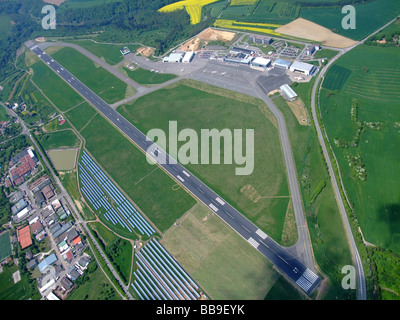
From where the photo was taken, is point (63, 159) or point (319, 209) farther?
point (63, 159)

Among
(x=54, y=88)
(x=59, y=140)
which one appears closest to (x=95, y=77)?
(x=54, y=88)

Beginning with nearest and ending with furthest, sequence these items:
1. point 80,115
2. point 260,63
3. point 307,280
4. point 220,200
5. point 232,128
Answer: point 307,280 < point 220,200 < point 232,128 < point 260,63 < point 80,115

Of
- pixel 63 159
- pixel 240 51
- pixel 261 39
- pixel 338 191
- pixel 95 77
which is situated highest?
pixel 261 39

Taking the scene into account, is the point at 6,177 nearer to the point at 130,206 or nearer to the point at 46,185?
the point at 46,185

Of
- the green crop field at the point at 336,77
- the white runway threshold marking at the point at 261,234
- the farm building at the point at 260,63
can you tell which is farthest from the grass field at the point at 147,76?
the white runway threshold marking at the point at 261,234

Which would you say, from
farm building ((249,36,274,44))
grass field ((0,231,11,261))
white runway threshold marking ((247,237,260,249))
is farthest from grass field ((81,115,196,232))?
farm building ((249,36,274,44))

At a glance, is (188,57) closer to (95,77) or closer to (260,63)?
(260,63)

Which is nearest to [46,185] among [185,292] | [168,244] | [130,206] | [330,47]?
[130,206]
